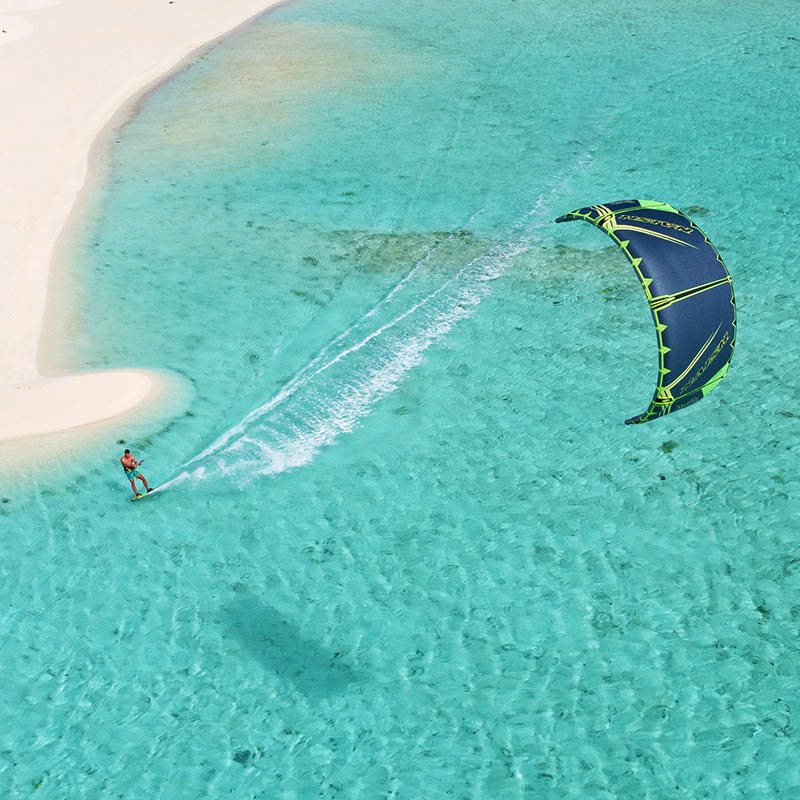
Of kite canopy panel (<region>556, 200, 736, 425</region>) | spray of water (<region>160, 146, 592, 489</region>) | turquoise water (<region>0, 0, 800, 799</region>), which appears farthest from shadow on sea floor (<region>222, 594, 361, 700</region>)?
kite canopy panel (<region>556, 200, 736, 425</region>)

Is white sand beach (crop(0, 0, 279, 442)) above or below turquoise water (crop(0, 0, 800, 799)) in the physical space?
above

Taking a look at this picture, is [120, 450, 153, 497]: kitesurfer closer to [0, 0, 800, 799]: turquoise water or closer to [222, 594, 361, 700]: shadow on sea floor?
[0, 0, 800, 799]: turquoise water

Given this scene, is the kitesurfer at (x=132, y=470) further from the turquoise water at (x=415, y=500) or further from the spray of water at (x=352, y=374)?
the spray of water at (x=352, y=374)

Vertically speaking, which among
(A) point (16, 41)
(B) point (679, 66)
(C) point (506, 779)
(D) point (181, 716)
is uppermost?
(A) point (16, 41)

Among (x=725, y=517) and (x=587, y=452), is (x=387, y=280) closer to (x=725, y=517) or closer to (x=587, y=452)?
(x=587, y=452)

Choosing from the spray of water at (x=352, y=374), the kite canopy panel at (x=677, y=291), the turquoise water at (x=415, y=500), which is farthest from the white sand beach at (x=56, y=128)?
the kite canopy panel at (x=677, y=291)

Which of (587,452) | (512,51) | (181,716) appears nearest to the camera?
(181,716)

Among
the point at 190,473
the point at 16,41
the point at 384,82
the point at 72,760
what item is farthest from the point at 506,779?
the point at 16,41
